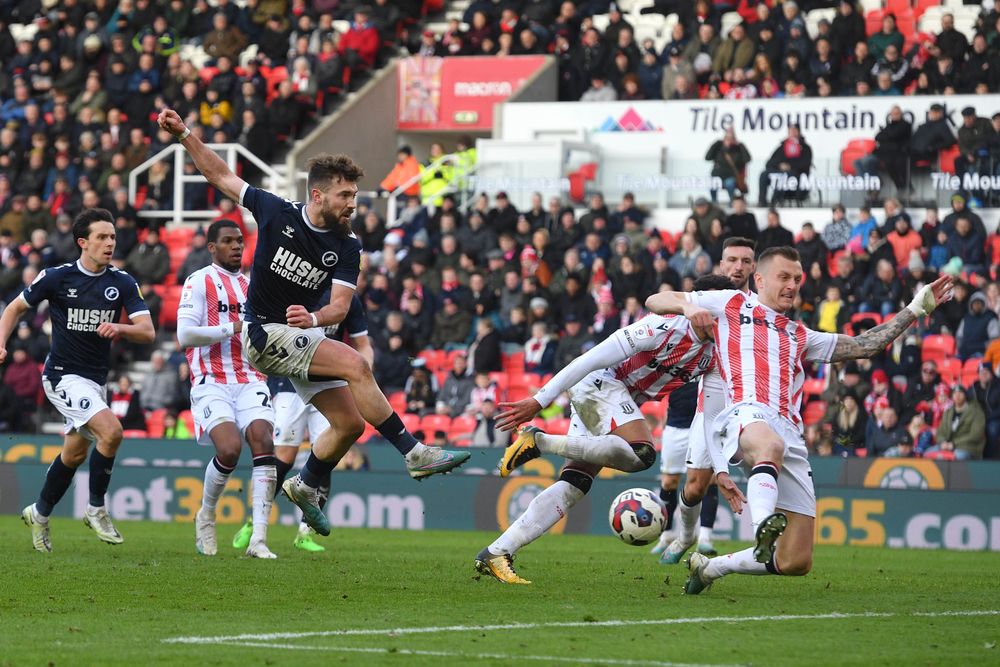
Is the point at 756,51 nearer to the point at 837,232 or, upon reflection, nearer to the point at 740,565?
the point at 837,232

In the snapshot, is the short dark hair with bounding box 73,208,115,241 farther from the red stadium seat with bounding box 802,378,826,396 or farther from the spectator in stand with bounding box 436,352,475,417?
the red stadium seat with bounding box 802,378,826,396

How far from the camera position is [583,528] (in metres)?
20.0

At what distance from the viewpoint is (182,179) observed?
30.0 m

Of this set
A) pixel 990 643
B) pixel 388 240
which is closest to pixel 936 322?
pixel 388 240

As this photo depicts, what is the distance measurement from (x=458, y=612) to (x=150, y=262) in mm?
19755

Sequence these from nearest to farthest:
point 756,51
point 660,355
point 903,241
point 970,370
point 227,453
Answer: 1. point 660,355
2. point 227,453
3. point 970,370
4. point 903,241
5. point 756,51

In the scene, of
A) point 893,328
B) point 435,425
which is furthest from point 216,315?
point 435,425

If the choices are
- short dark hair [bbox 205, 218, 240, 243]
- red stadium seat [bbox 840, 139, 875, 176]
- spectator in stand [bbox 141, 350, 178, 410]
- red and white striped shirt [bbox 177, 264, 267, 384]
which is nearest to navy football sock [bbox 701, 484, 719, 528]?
red and white striped shirt [bbox 177, 264, 267, 384]

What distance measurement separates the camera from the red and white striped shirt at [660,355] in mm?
11023

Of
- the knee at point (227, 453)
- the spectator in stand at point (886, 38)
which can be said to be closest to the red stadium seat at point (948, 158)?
the spectator in stand at point (886, 38)

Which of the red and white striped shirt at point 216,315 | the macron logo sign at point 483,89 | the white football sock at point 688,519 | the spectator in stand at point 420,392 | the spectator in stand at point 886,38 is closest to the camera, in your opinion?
the red and white striped shirt at point 216,315

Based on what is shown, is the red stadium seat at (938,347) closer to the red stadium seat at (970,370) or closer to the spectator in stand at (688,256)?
the red stadium seat at (970,370)

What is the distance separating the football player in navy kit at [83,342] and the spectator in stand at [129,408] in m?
11.7

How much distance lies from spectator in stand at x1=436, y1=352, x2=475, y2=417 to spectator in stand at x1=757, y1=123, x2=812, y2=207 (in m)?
5.14
